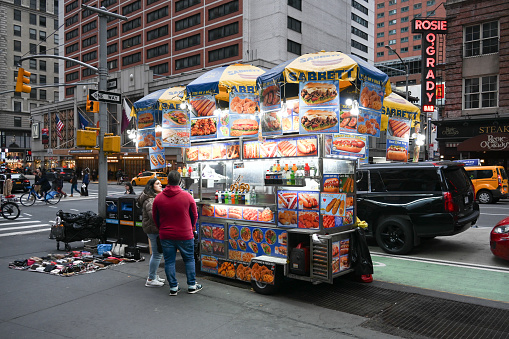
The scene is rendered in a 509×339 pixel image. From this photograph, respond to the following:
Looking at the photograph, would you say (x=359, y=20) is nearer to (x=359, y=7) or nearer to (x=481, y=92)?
(x=359, y=7)

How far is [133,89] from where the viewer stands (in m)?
50.5

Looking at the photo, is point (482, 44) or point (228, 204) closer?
point (228, 204)

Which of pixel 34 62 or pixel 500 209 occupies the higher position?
pixel 34 62

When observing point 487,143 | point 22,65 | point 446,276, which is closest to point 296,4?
point 487,143

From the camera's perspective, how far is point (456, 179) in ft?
30.7

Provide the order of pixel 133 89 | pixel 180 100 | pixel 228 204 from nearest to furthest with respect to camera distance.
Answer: pixel 228 204, pixel 180 100, pixel 133 89

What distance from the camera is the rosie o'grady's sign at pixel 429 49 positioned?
88.6 feet

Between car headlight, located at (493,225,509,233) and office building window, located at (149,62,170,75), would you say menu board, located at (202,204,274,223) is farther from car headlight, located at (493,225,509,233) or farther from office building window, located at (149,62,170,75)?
office building window, located at (149,62,170,75)

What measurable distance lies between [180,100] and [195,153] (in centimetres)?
196

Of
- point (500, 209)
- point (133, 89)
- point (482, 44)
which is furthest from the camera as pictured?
point (133, 89)

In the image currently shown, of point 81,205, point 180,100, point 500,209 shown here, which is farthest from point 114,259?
point 500,209

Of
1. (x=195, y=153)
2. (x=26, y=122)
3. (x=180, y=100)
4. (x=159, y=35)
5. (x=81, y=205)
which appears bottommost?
(x=81, y=205)

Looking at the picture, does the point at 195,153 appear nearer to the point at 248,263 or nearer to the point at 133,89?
the point at 248,263

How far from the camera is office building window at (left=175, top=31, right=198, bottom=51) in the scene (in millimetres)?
49953
